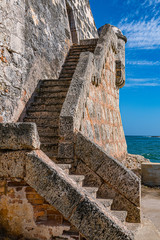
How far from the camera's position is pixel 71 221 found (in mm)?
2719

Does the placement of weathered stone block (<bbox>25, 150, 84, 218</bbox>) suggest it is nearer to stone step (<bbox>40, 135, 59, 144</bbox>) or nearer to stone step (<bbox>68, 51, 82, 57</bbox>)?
stone step (<bbox>40, 135, 59, 144</bbox>)

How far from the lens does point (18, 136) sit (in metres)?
2.93

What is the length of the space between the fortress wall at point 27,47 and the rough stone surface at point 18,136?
6.46 feet

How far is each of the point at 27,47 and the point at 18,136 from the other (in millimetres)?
3801

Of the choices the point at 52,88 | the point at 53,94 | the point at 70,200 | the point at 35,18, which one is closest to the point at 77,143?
the point at 70,200

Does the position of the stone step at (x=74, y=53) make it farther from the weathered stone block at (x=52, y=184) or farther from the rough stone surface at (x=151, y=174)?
the weathered stone block at (x=52, y=184)

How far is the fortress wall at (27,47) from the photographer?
496 cm

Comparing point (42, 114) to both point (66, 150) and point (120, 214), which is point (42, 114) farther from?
point (120, 214)

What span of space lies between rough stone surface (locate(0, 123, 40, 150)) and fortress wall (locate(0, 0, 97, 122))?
197 cm

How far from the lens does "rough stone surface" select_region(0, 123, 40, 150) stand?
9.60 feet

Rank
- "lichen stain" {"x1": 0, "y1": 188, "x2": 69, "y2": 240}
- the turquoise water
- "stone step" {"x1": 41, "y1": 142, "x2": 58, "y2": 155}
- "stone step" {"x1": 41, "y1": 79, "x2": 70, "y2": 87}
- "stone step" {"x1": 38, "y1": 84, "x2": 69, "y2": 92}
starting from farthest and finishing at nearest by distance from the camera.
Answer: the turquoise water → "stone step" {"x1": 41, "y1": 79, "x2": 70, "y2": 87} → "stone step" {"x1": 38, "y1": 84, "x2": 69, "y2": 92} → "stone step" {"x1": 41, "y1": 142, "x2": 58, "y2": 155} → "lichen stain" {"x1": 0, "y1": 188, "x2": 69, "y2": 240}

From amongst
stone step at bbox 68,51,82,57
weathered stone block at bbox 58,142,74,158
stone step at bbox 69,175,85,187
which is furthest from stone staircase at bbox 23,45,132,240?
stone step at bbox 68,51,82,57

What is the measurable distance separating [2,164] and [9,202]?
491 mm

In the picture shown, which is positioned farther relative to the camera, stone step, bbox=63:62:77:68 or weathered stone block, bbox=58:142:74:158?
stone step, bbox=63:62:77:68
